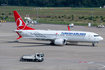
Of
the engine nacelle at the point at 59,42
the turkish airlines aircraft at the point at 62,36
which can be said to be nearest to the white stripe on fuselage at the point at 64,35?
the turkish airlines aircraft at the point at 62,36

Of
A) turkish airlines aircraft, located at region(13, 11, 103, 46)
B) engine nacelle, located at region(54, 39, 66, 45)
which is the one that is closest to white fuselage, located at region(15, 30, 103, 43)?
A: turkish airlines aircraft, located at region(13, 11, 103, 46)

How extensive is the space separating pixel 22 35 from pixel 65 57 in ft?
74.1

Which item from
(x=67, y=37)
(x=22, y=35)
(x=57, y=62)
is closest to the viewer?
(x=57, y=62)

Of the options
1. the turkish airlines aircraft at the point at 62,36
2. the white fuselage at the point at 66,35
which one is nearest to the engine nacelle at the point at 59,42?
the turkish airlines aircraft at the point at 62,36

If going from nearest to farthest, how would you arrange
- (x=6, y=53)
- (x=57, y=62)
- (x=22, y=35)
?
(x=57, y=62) < (x=6, y=53) < (x=22, y=35)

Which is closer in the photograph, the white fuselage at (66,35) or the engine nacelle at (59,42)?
the white fuselage at (66,35)

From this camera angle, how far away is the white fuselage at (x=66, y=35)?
198 feet

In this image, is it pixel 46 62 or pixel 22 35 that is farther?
pixel 22 35

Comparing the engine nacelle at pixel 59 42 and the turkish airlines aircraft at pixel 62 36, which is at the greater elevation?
the turkish airlines aircraft at pixel 62 36

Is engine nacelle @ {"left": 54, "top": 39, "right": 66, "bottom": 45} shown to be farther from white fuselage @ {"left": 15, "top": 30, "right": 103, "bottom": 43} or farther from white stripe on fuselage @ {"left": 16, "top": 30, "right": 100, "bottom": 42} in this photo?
white stripe on fuselage @ {"left": 16, "top": 30, "right": 100, "bottom": 42}

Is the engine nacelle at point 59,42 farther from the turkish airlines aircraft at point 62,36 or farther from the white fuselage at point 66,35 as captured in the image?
the white fuselage at point 66,35

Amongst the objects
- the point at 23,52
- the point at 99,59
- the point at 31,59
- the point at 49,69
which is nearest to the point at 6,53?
the point at 23,52

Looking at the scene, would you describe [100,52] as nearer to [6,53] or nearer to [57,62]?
[57,62]

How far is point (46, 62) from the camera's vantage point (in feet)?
140
